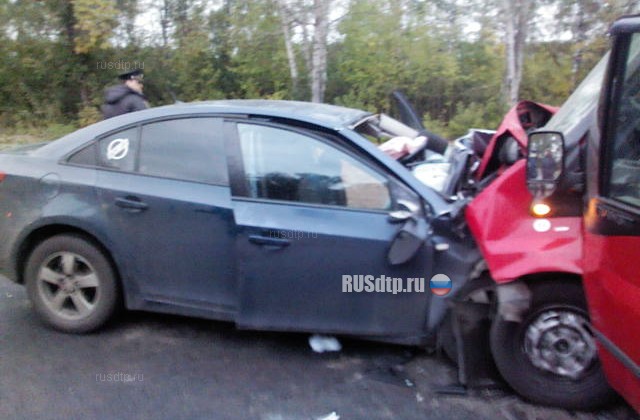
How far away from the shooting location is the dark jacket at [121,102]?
6535 mm

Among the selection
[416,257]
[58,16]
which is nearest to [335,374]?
[416,257]

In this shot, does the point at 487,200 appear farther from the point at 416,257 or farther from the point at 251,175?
the point at 251,175

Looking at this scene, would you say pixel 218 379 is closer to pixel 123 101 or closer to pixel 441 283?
pixel 441 283

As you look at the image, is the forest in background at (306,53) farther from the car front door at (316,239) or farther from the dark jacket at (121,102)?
the car front door at (316,239)

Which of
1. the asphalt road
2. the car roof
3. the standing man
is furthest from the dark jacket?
the asphalt road

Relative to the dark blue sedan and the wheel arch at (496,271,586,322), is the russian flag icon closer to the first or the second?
the dark blue sedan

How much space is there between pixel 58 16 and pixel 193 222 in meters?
13.2

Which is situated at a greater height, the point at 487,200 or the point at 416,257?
the point at 487,200

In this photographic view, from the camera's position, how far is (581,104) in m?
3.42

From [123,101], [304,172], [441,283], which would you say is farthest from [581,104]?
[123,101]

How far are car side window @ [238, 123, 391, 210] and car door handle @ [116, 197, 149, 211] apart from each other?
701 mm

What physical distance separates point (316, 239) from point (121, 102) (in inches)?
154

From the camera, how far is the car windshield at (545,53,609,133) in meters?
3.27

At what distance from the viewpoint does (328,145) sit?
373 cm
